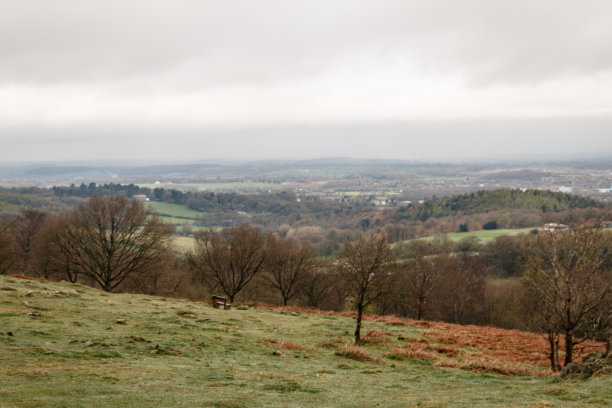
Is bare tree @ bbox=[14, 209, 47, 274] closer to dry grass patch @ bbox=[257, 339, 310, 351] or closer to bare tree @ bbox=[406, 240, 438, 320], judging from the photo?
dry grass patch @ bbox=[257, 339, 310, 351]

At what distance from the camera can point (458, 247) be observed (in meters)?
91.9

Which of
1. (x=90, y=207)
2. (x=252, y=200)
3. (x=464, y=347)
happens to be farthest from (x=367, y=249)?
(x=252, y=200)

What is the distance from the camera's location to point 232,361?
1608cm

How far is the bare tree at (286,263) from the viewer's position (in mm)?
48125

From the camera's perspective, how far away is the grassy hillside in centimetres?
1024

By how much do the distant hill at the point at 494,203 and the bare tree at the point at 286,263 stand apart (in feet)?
342

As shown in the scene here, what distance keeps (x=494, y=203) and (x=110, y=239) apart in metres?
138

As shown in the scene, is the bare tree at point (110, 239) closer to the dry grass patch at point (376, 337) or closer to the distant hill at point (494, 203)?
the dry grass patch at point (376, 337)

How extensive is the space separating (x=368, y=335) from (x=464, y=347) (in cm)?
580

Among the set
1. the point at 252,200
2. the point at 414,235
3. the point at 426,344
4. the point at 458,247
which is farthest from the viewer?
the point at 252,200

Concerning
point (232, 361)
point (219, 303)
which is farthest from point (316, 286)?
point (232, 361)

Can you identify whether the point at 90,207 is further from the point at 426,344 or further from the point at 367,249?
the point at 426,344

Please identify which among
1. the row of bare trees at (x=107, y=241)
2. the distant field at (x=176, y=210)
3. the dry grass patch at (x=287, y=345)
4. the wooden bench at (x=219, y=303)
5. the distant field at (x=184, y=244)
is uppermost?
the row of bare trees at (x=107, y=241)

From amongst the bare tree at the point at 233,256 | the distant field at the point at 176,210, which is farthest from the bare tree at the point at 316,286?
the distant field at the point at 176,210
